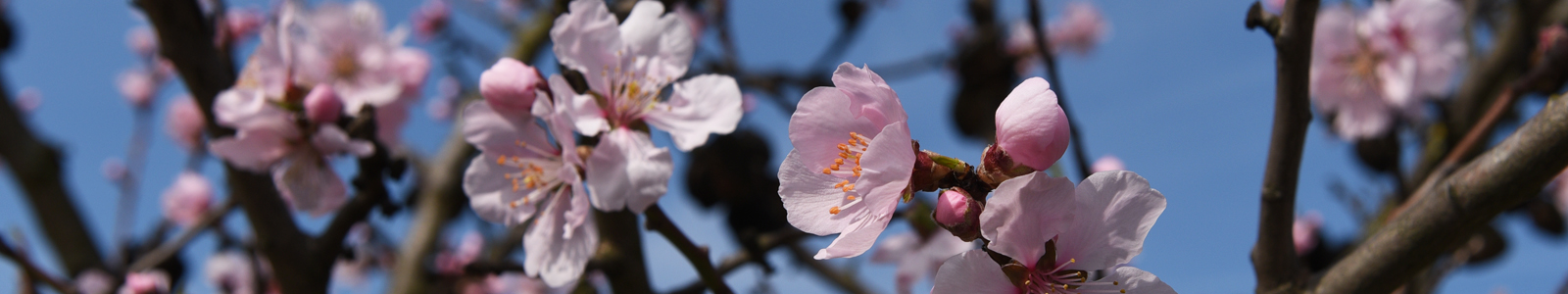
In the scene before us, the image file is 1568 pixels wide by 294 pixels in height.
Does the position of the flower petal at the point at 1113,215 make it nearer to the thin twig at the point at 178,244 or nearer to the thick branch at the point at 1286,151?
the thick branch at the point at 1286,151

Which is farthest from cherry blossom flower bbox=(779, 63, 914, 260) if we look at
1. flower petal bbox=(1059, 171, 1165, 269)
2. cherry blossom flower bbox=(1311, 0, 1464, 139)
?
cherry blossom flower bbox=(1311, 0, 1464, 139)

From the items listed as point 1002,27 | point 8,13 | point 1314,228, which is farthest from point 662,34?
point 8,13

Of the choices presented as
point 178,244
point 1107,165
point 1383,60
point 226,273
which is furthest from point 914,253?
point 226,273

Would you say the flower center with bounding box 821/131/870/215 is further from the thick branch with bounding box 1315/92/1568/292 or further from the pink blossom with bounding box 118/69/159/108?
the pink blossom with bounding box 118/69/159/108

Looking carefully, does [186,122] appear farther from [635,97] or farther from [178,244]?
[635,97]

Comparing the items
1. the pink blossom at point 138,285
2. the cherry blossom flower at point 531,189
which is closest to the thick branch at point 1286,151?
the cherry blossom flower at point 531,189
